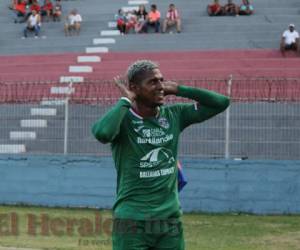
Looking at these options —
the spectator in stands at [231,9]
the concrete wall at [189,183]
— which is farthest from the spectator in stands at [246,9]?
the concrete wall at [189,183]

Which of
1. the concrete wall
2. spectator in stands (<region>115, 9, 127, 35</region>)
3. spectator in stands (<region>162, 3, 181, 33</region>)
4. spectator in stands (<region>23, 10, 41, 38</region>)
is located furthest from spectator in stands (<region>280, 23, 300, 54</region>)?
spectator in stands (<region>23, 10, 41, 38</region>)

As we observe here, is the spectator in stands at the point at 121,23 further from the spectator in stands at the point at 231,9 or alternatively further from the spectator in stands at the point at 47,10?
the spectator in stands at the point at 231,9

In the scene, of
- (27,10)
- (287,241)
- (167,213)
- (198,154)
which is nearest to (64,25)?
(27,10)

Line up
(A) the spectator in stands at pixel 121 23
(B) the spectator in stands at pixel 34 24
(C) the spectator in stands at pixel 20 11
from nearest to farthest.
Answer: (A) the spectator in stands at pixel 121 23
(B) the spectator in stands at pixel 34 24
(C) the spectator in stands at pixel 20 11

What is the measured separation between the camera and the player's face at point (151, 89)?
5.63 m

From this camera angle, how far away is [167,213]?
5652 mm

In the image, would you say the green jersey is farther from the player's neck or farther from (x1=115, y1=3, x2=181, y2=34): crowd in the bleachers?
(x1=115, y1=3, x2=181, y2=34): crowd in the bleachers

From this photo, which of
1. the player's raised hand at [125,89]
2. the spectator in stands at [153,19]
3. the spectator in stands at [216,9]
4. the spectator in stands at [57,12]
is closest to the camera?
the player's raised hand at [125,89]

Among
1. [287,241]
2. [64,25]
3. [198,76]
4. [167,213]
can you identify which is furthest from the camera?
[64,25]

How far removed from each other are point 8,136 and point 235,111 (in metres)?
5.03

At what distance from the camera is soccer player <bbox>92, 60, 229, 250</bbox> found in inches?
219

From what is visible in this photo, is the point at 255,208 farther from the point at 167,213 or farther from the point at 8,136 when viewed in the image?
the point at 167,213

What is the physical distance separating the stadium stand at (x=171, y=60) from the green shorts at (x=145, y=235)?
1052 cm

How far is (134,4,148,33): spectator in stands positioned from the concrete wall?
31.1ft
